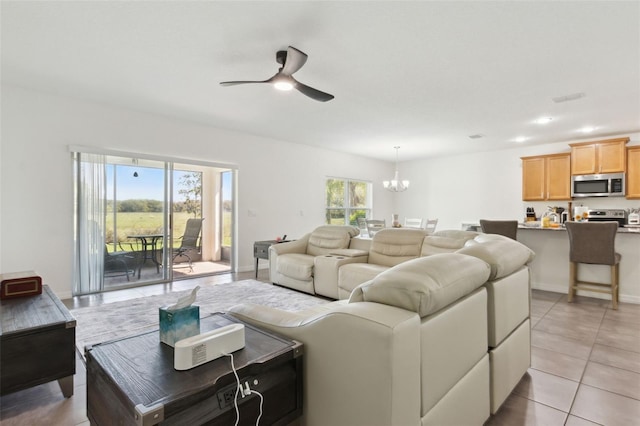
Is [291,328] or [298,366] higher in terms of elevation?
[291,328]

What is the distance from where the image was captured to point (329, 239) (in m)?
4.77

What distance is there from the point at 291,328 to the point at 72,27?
9.91 feet

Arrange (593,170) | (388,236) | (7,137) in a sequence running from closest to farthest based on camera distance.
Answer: (7,137), (388,236), (593,170)

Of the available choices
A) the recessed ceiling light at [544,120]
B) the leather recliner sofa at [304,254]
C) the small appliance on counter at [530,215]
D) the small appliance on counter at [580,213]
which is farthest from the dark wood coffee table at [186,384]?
the small appliance on counter at [580,213]

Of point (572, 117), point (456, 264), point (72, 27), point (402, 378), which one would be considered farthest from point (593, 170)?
point (72, 27)

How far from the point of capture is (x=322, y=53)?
3.01 m

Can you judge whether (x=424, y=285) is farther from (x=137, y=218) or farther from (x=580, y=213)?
(x=580, y=213)

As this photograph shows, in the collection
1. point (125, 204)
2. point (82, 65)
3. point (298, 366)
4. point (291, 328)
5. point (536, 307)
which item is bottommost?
point (536, 307)

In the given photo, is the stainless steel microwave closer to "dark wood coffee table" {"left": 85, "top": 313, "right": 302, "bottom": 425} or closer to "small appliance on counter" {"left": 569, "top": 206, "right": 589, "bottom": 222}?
"small appliance on counter" {"left": 569, "top": 206, "right": 589, "bottom": 222}

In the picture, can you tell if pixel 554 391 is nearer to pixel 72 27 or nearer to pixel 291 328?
pixel 291 328

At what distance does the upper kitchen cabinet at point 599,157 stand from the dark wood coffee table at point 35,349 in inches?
312

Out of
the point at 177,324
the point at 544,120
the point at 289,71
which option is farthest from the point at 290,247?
the point at 544,120

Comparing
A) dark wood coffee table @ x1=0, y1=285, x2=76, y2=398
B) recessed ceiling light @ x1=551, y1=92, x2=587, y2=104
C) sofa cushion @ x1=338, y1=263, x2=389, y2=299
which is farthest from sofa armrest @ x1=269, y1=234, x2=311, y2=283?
recessed ceiling light @ x1=551, y1=92, x2=587, y2=104

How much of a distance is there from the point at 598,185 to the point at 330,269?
5.57 metres
